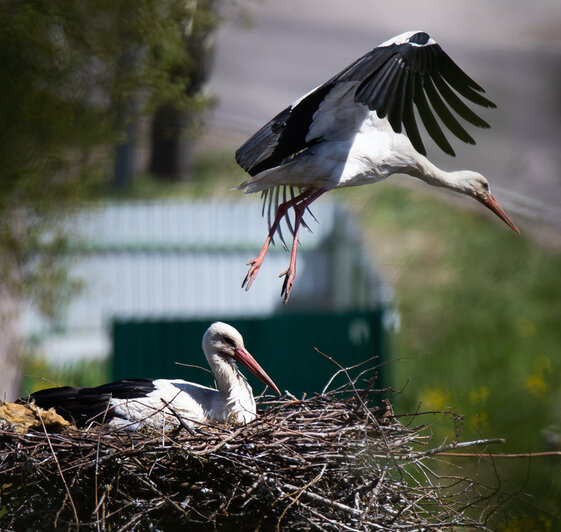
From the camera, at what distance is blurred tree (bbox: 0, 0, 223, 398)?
6.84 metres

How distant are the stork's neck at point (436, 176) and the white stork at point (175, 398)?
1.06 meters

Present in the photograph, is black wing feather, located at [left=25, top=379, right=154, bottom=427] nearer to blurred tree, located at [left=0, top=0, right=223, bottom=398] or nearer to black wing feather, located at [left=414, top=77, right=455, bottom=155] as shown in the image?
black wing feather, located at [left=414, top=77, right=455, bottom=155]

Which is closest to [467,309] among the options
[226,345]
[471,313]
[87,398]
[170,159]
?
[471,313]

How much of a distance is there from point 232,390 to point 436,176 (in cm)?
128

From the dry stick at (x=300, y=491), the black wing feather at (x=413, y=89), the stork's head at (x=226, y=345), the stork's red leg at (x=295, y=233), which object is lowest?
the dry stick at (x=300, y=491)

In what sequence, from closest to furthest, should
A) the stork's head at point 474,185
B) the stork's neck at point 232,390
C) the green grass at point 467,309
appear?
the stork's neck at point 232,390
the stork's head at point 474,185
the green grass at point 467,309

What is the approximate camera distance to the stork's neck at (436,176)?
13.6 feet

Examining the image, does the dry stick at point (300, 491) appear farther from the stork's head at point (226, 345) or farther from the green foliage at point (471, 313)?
the green foliage at point (471, 313)

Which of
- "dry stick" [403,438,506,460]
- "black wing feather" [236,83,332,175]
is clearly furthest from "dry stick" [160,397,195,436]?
Answer: "black wing feather" [236,83,332,175]

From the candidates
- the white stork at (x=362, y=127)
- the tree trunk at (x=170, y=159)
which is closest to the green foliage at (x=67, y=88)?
the white stork at (x=362, y=127)

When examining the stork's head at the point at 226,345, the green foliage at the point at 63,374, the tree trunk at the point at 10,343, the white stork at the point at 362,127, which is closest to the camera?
the white stork at the point at 362,127

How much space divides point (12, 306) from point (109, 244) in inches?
148

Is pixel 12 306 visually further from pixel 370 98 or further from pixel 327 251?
pixel 327 251

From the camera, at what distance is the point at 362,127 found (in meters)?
4.07
